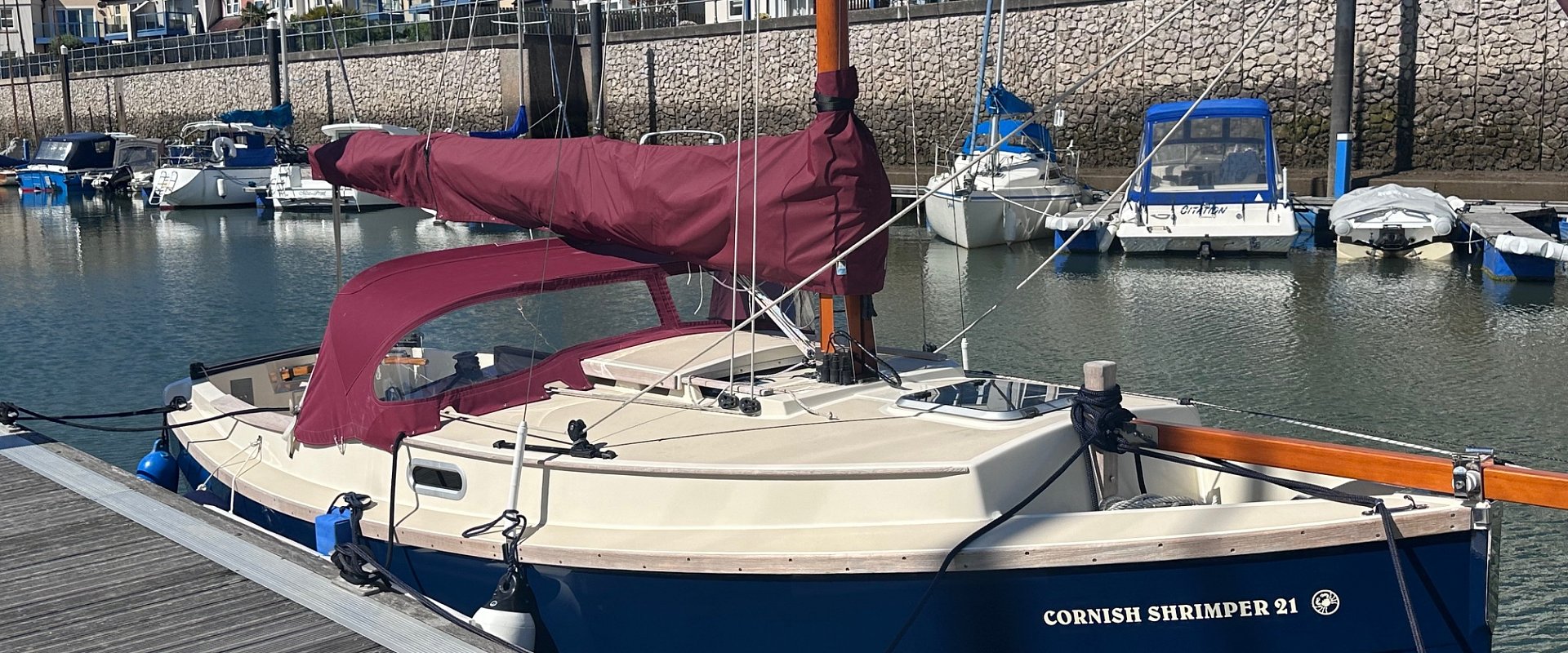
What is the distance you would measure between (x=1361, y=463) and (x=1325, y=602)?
536mm

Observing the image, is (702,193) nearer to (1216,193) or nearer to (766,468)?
(766,468)

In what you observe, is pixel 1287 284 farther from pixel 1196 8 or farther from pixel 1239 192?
pixel 1196 8

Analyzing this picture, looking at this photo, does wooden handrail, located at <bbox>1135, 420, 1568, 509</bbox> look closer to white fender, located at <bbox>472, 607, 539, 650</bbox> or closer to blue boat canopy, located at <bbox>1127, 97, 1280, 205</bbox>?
white fender, located at <bbox>472, 607, 539, 650</bbox>

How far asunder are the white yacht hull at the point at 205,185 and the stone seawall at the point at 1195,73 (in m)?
10.5

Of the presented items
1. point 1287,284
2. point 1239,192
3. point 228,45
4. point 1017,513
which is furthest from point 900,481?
point 228,45

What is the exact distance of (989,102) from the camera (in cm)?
2459

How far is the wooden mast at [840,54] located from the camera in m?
6.59

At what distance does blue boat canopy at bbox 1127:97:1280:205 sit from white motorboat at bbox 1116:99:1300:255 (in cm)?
1

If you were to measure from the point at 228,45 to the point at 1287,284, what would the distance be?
1578 inches

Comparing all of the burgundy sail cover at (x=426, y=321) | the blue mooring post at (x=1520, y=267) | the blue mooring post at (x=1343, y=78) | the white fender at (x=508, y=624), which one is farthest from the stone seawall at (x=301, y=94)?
the white fender at (x=508, y=624)

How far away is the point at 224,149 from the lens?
3706 cm

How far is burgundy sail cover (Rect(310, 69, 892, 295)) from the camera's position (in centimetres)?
636

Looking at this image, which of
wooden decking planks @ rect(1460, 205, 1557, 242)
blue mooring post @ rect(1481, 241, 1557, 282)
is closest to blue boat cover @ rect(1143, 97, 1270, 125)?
wooden decking planks @ rect(1460, 205, 1557, 242)

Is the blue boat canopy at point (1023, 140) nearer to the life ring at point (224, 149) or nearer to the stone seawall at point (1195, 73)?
the stone seawall at point (1195, 73)
